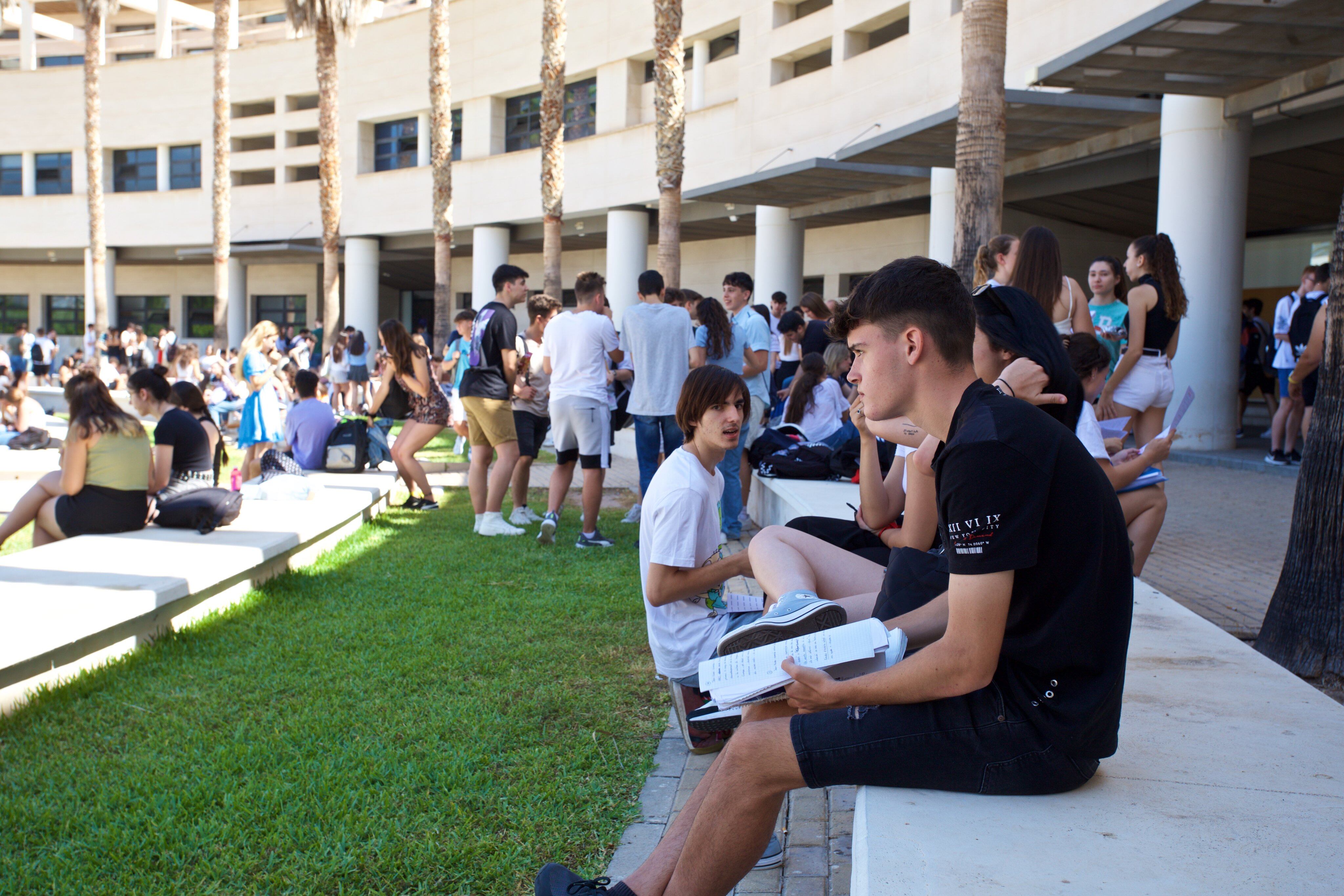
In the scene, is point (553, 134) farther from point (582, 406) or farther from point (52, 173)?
point (52, 173)

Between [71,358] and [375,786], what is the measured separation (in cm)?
2482

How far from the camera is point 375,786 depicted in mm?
3570

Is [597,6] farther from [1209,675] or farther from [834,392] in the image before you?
[1209,675]

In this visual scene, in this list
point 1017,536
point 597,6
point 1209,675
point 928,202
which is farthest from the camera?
point 597,6

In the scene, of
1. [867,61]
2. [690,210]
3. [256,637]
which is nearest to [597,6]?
[690,210]

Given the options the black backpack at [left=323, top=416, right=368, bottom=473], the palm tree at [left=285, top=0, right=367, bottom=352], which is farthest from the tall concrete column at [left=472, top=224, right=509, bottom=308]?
the black backpack at [left=323, top=416, right=368, bottom=473]

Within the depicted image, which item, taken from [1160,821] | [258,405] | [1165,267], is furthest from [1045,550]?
[258,405]

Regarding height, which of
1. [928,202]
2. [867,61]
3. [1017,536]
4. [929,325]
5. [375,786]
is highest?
[867,61]

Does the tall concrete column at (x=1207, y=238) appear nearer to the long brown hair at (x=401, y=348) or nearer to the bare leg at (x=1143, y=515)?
the bare leg at (x=1143, y=515)

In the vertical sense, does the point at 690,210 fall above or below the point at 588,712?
above

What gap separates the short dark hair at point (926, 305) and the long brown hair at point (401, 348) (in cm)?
740

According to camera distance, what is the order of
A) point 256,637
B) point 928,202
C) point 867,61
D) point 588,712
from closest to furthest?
point 588,712, point 256,637, point 867,61, point 928,202

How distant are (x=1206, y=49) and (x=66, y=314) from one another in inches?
1769

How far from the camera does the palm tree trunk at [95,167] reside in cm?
3172
